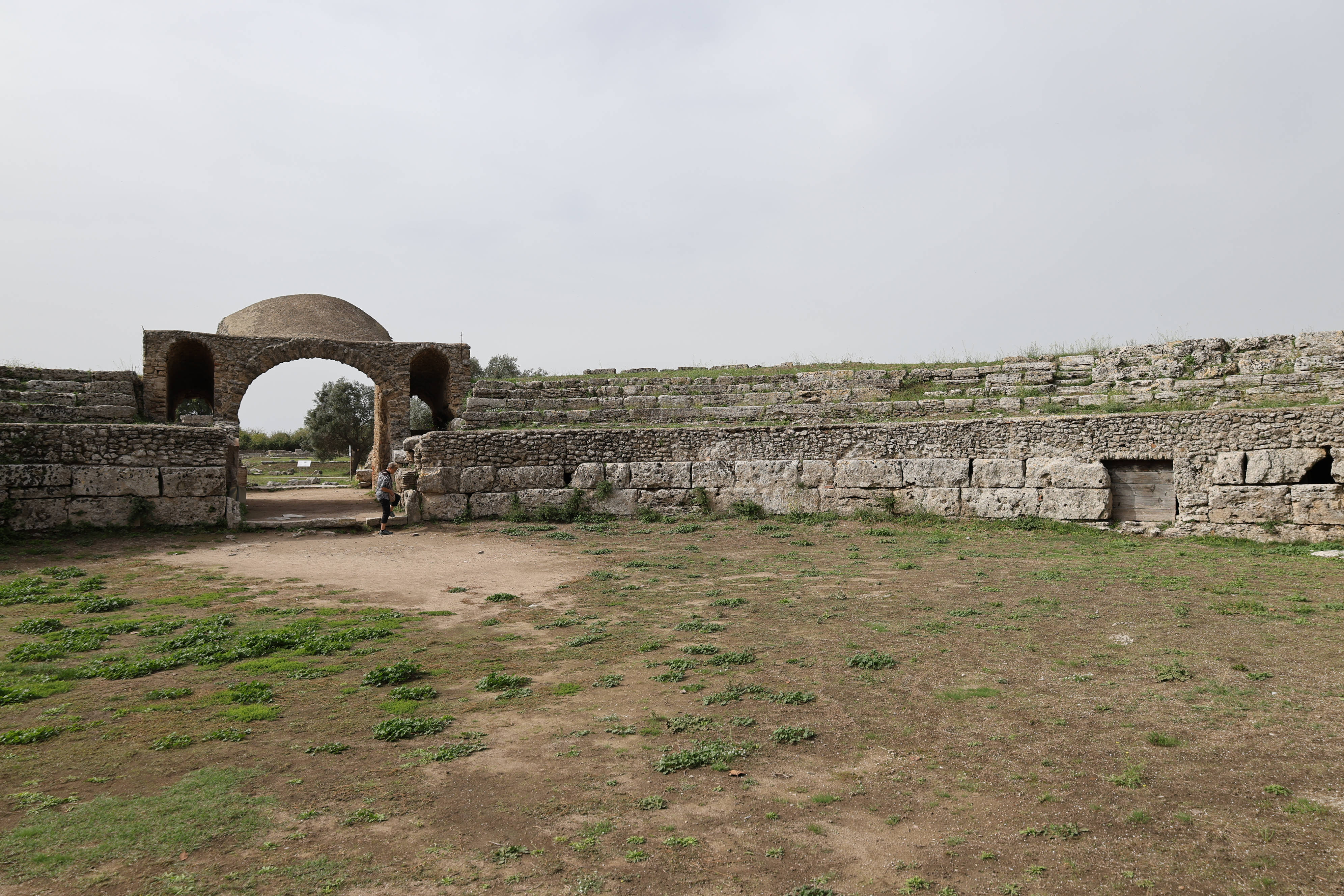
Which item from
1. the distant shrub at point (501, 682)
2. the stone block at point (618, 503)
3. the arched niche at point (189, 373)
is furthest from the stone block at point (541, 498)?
the arched niche at point (189, 373)

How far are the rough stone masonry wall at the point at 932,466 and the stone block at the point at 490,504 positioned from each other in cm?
2

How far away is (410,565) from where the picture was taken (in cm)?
1112

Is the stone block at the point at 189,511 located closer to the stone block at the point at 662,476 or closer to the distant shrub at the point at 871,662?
the stone block at the point at 662,476

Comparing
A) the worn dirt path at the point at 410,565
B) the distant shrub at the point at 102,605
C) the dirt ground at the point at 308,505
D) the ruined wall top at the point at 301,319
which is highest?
the ruined wall top at the point at 301,319

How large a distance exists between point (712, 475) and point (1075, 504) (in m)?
A: 7.15

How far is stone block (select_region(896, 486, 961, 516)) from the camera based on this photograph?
14.1 m

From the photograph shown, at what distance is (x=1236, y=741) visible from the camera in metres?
4.29

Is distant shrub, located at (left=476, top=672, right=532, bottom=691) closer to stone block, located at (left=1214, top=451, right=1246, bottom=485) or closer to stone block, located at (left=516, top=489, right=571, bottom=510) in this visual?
stone block, located at (left=516, top=489, right=571, bottom=510)

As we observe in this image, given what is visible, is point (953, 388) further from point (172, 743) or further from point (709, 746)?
point (172, 743)

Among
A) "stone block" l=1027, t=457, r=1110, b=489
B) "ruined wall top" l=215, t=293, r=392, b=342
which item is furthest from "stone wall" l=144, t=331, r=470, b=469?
"stone block" l=1027, t=457, r=1110, b=489

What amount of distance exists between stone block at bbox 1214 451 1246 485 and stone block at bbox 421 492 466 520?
14.5 m

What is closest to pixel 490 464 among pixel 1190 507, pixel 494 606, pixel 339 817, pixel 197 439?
pixel 197 439

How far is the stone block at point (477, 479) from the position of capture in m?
15.8

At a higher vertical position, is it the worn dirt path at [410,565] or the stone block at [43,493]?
the stone block at [43,493]
